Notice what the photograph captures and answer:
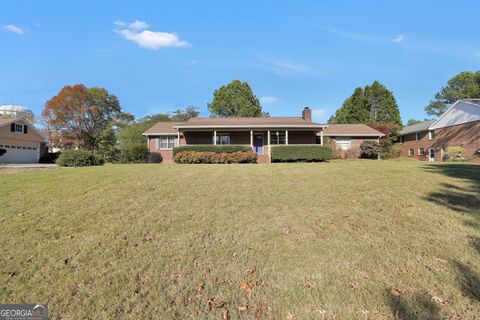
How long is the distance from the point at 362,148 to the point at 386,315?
2492cm

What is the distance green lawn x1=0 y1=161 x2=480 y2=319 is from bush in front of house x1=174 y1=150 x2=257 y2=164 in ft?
37.7

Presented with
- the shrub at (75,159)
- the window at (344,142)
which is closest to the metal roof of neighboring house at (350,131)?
the window at (344,142)

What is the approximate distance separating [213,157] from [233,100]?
25761 mm

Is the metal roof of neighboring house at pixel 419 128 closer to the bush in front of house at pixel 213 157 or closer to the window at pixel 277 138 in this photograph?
the window at pixel 277 138

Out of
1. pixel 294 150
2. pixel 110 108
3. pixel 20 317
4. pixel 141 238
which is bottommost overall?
pixel 20 317

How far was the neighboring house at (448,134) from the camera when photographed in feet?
78.8

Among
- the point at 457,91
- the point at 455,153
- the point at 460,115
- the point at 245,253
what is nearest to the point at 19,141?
the point at 245,253

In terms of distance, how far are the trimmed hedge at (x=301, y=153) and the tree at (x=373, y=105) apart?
89.4ft

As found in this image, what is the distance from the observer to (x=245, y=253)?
3998mm

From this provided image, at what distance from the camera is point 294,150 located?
62.3 feet

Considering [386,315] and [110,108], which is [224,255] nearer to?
[386,315]

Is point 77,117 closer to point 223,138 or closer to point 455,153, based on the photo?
point 223,138

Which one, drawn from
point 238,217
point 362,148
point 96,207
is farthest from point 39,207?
point 362,148

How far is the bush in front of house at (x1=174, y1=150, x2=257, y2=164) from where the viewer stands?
61.0 feet
